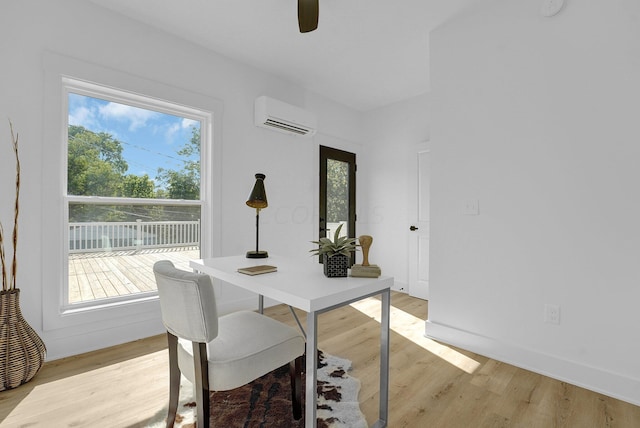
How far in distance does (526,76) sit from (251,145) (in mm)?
2536

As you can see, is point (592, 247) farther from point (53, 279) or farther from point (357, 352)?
point (53, 279)

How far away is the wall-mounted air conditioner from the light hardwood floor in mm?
2351

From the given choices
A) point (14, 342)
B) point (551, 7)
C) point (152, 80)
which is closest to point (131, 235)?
point (14, 342)

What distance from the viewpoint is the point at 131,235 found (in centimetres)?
266

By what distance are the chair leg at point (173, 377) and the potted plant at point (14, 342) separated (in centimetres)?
113

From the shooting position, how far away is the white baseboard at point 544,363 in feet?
6.01

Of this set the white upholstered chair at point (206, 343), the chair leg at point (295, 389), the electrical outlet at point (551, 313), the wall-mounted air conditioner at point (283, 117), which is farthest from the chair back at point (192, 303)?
the wall-mounted air conditioner at point (283, 117)

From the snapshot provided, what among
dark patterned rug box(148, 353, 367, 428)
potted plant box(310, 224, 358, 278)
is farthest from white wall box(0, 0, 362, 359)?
potted plant box(310, 224, 358, 278)

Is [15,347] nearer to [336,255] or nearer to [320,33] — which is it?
[336,255]

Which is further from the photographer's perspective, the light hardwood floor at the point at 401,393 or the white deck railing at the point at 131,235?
the white deck railing at the point at 131,235

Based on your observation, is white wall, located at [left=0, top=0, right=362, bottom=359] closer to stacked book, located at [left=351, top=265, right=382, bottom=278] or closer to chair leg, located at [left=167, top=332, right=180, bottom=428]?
chair leg, located at [left=167, top=332, right=180, bottom=428]

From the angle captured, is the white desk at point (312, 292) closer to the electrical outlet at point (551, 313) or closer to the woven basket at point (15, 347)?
the woven basket at point (15, 347)

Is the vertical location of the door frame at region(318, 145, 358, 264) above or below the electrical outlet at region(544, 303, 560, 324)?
above

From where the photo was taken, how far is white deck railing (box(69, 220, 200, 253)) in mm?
2423
